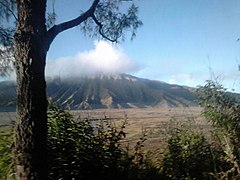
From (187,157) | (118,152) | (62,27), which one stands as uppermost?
(62,27)

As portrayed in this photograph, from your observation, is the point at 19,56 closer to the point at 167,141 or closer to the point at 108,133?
the point at 108,133

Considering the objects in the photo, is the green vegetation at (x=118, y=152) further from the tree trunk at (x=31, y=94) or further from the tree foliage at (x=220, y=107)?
the tree trunk at (x=31, y=94)

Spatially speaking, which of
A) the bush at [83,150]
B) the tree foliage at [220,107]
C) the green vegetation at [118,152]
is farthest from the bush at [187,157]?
the bush at [83,150]

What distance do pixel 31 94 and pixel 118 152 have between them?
1880 millimetres

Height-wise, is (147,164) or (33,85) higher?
(33,85)

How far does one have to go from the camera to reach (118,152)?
5500mm

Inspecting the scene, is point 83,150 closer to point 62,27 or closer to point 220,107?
point 62,27

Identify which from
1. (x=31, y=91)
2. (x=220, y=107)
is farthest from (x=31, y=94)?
(x=220, y=107)

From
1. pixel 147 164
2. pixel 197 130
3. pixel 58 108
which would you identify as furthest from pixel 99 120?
pixel 197 130

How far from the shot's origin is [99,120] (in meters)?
6.04

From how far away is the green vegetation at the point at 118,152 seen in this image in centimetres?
493

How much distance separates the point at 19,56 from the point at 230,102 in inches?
214

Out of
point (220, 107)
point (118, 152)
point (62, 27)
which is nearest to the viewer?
point (62, 27)

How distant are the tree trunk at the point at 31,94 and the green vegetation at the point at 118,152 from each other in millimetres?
511
